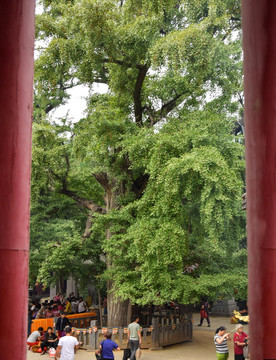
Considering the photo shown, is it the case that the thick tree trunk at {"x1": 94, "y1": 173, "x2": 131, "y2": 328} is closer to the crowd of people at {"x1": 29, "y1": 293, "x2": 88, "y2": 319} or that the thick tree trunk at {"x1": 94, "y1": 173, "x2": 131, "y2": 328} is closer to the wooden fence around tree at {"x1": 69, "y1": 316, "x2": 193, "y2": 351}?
the wooden fence around tree at {"x1": 69, "y1": 316, "x2": 193, "y2": 351}

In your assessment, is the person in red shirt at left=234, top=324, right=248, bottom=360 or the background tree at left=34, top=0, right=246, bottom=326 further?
the background tree at left=34, top=0, right=246, bottom=326

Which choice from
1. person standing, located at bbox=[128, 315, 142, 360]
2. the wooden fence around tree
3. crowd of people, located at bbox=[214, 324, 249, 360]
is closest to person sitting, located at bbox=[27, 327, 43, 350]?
the wooden fence around tree

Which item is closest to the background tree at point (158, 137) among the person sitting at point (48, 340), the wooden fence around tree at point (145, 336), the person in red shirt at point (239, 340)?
the wooden fence around tree at point (145, 336)

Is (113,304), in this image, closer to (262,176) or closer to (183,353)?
(183,353)

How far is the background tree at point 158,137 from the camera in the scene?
12617 millimetres

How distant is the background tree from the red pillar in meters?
9.71

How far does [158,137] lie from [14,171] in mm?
11698

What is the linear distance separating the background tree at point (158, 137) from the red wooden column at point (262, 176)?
31.6ft

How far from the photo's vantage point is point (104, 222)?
15523 millimetres

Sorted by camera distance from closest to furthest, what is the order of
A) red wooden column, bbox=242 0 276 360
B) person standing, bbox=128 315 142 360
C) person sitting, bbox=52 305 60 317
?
red wooden column, bbox=242 0 276 360, person standing, bbox=128 315 142 360, person sitting, bbox=52 305 60 317

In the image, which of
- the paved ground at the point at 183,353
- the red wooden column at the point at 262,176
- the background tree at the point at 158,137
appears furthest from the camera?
the paved ground at the point at 183,353

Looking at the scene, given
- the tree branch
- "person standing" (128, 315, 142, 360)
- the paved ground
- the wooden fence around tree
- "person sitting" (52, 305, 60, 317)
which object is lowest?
the paved ground

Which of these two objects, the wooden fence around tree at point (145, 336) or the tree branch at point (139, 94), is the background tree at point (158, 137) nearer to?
the tree branch at point (139, 94)

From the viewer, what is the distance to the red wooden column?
1.83m
